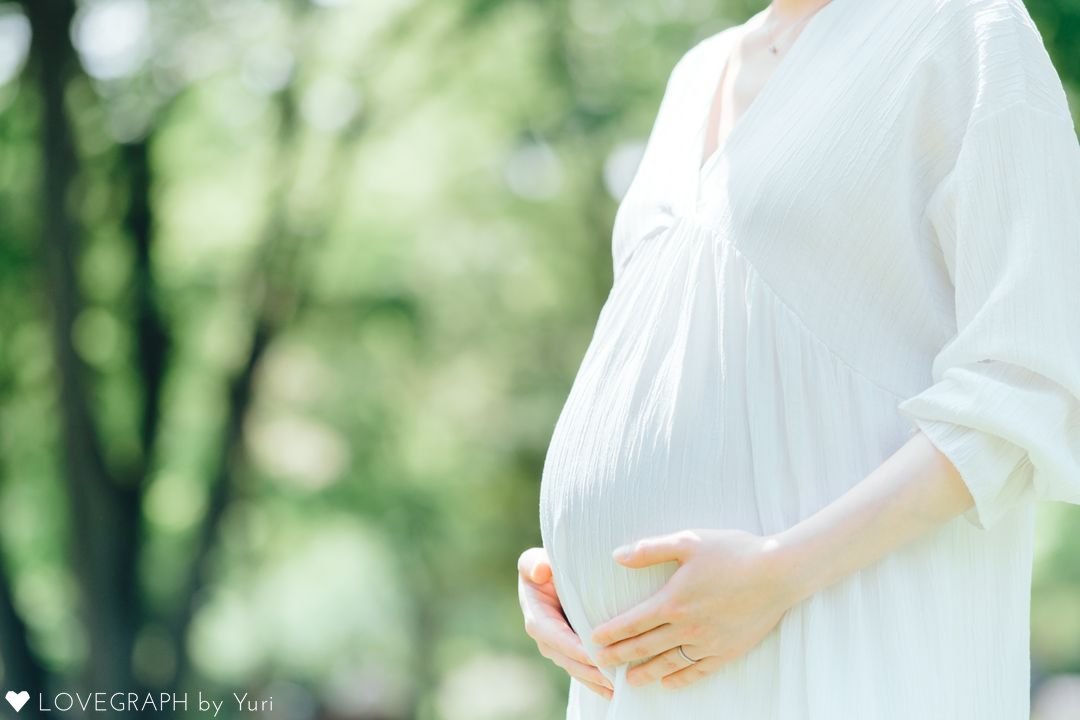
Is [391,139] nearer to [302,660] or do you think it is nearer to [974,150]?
[302,660]

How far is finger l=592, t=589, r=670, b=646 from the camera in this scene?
1.34 m

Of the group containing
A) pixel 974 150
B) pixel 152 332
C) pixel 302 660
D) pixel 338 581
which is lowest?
pixel 302 660

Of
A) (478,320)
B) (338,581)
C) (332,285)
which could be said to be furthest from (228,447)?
(338,581)

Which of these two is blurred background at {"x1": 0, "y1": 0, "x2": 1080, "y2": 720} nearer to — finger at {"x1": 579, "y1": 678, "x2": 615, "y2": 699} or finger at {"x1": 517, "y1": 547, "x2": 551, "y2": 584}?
finger at {"x1": 517, "y1": 547, "x2": 551, "y2": 584}

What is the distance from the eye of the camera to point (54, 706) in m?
8.02

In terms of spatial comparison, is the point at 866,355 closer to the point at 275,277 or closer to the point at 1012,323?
the point at 1012,323

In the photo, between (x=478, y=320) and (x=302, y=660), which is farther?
(x=302, y=660)

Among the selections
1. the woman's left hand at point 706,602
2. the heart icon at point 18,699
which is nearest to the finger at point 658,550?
the woman's left hand at point 706,602

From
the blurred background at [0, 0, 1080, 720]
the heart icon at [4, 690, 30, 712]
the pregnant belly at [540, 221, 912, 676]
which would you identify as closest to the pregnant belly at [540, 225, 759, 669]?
the pregnant belly at [540, 221, 912, 676]

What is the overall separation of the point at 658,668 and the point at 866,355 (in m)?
0.42

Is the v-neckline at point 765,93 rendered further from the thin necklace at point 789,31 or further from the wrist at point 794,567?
the wrist at point 794,567

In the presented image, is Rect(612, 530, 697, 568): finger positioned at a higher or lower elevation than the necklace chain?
lower

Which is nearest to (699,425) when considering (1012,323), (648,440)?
(648,440)

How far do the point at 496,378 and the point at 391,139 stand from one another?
322cm
